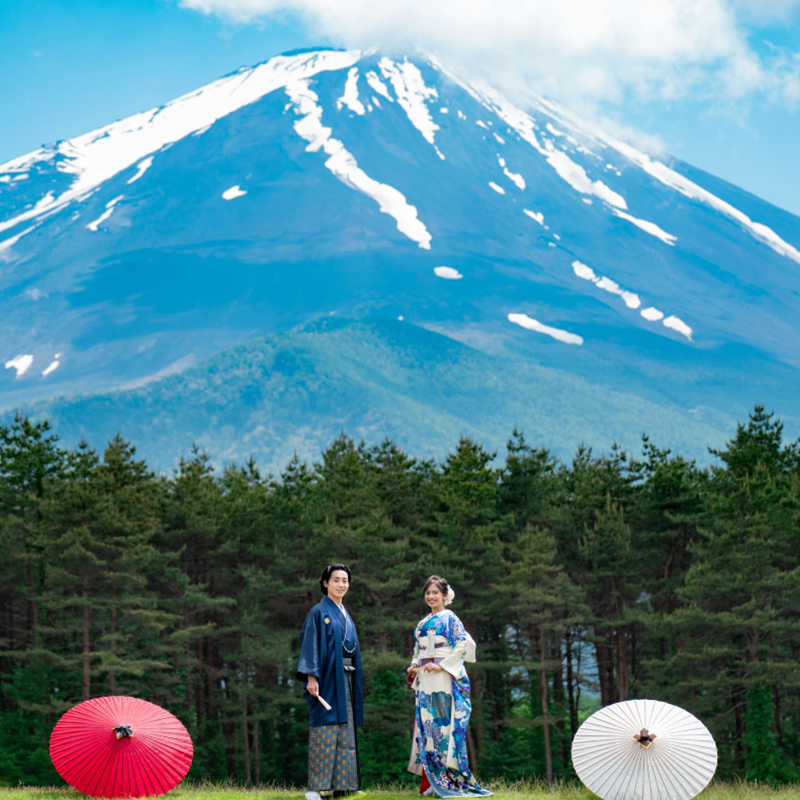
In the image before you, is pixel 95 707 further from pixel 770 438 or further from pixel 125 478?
pixel 770 438

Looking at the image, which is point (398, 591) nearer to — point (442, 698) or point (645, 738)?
point (442, 698)

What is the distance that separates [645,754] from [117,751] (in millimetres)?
5373

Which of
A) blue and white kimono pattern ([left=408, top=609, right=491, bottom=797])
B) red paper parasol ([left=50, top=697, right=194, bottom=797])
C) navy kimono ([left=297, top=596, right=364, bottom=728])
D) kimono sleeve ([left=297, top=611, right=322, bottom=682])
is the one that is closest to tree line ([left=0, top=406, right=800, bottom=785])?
blue and white kimono pattern ([left=408, top=609, right=491, bottom=797])

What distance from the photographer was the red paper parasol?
31.8ft

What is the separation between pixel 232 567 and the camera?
35.5 metres

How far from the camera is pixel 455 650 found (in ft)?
32.8

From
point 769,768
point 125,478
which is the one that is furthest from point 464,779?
point 125,478

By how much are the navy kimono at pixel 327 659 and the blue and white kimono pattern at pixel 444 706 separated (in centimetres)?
A: 72

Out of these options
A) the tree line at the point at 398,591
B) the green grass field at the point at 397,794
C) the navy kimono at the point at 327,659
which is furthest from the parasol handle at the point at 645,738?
the tree line at the point at 398,591

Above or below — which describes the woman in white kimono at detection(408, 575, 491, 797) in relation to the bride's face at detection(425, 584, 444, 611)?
below

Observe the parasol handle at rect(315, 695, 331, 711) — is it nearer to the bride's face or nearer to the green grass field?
the green grass field

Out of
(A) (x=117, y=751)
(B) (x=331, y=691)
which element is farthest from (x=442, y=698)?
(A) (x=117, y=751)

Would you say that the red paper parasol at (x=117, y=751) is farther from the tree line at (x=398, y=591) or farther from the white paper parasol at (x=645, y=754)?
the tree line at (x=398, y=591)

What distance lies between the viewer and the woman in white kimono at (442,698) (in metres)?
9.90
